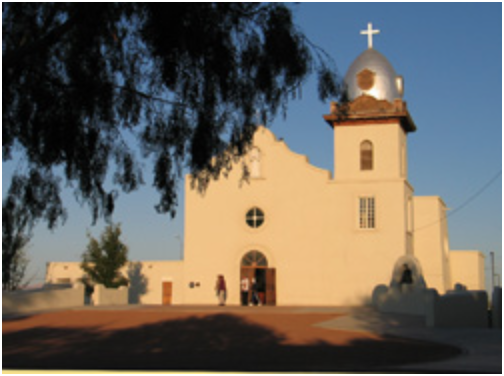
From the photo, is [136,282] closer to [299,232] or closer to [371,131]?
[299,232]

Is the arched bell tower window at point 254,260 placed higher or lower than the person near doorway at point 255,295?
higher

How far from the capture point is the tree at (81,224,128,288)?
39.2 m

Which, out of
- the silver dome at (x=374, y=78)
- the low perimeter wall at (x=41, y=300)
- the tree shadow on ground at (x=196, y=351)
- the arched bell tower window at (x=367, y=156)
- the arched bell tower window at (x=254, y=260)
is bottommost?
the tree shadow on ground at (x=196, y=351)

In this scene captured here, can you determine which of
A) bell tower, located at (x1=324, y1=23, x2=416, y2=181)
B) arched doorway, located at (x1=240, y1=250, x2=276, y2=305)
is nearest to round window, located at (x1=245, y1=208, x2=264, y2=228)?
arched doorway, located at (x1=240, y1=250, x2=276, y2=305)

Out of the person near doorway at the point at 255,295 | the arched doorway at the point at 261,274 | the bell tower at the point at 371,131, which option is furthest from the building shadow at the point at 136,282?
the bell tower at the point at 371,131

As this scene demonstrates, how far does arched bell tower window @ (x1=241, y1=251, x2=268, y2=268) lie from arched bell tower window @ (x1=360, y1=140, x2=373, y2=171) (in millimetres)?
6393

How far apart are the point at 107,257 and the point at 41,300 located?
8.02 metres

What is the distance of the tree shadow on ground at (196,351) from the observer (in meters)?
13.1

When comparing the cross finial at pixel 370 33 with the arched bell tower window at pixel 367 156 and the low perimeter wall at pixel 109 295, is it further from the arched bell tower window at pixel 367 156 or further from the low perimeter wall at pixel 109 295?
the low perimeter wall at pixel 109 295

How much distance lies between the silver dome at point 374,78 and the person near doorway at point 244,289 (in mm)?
9991

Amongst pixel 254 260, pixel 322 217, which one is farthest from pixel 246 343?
pixel 322 217

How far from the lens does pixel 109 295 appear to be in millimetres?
37625

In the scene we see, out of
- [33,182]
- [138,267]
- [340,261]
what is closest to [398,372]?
[33,182]

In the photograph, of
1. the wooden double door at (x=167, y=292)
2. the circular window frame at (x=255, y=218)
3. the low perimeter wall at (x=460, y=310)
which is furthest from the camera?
the wooden double door at (x=167, y=292)
